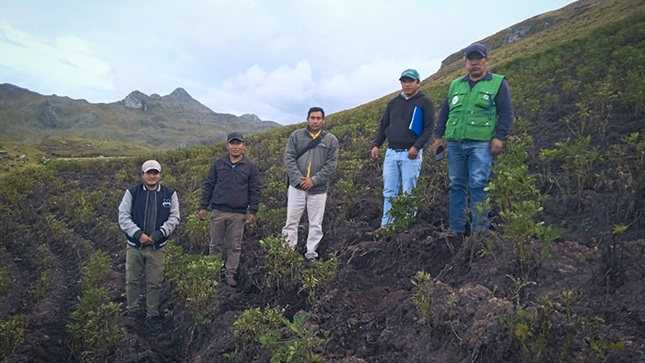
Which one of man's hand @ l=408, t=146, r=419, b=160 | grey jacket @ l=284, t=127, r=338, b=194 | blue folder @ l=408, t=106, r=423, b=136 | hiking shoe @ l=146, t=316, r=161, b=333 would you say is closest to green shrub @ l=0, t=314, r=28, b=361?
hiking shoe @ l=146, t=316, r=161, b=333

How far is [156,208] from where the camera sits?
5.59 meters

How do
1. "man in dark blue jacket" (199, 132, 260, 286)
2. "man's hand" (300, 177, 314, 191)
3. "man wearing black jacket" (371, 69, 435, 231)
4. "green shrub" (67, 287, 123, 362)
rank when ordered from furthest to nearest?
"man in dark blue jacket" (199, 132, 260, 286) < "man's hand" (300, 177, 314, 191) < "man wearing black jacket" (371, 69, 435, 231) < "green shrub" (67, 287, 123, 362)

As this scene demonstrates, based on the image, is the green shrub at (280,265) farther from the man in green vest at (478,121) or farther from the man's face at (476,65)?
the man's face at (476,65)

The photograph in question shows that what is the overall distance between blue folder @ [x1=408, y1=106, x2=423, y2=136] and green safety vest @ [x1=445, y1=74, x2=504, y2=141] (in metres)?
0.81

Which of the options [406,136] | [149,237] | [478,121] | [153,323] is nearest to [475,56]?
[478,121]

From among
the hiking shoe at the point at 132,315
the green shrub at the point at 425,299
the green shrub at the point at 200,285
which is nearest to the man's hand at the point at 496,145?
the green shrub at the point at 425,299

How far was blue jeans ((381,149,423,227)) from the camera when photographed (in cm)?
588

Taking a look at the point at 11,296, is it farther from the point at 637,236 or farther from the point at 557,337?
the point at 637,236

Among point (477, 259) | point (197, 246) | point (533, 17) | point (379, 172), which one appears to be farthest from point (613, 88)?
point (533, 17)

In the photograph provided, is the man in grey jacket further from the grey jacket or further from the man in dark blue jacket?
the man in dark blue jacket

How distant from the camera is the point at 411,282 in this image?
4754 millimetres

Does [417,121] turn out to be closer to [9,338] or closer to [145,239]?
[145,239]

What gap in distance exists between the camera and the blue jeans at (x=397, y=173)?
5.88m

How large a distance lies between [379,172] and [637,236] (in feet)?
19.9
